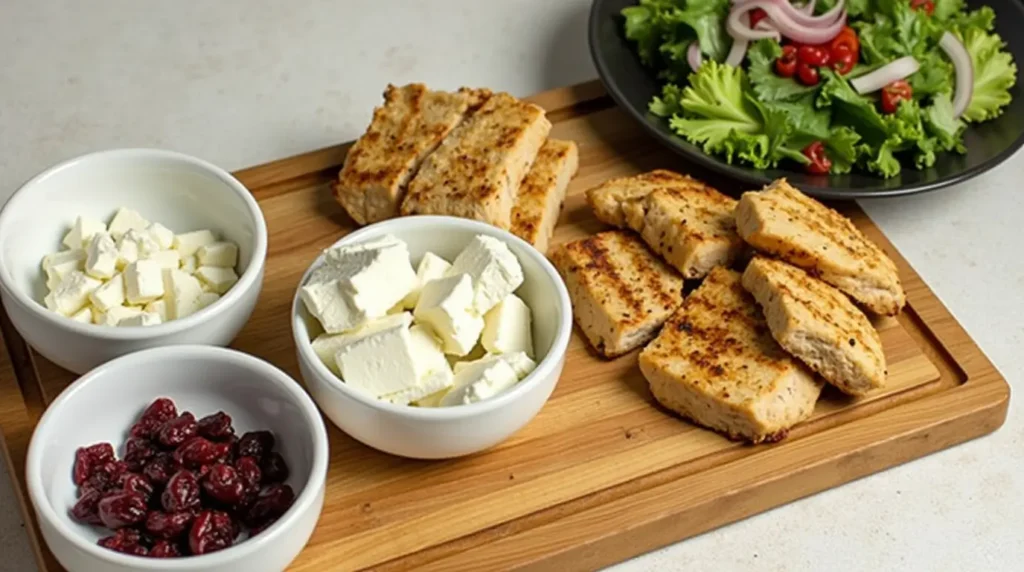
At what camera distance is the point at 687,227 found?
3.49m

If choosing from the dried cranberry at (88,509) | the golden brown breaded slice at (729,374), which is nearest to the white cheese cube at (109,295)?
the dried cranberry at (88,509)

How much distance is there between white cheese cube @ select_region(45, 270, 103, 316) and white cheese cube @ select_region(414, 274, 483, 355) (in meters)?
0.81

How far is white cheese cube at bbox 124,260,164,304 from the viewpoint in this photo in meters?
3.18

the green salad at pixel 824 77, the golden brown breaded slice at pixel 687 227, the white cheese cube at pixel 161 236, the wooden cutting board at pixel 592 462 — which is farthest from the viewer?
the green salad at pixel 824 77

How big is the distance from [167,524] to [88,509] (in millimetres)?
197

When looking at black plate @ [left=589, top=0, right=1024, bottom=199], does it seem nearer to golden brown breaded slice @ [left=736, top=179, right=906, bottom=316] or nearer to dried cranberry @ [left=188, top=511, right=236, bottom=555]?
golden brown breaded slice @ [left=736, top=179, right=906, bottom=316]

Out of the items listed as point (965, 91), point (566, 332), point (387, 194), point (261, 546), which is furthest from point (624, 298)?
point (965, 91)

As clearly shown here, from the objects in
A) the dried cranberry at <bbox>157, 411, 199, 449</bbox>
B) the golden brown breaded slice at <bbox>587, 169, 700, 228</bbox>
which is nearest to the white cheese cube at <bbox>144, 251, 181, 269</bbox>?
the dried cranberry at <bbox>157, 411, 199, 449</bbox>

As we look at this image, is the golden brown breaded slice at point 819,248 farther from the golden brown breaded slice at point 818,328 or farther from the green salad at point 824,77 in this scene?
the green salad at point 824,77

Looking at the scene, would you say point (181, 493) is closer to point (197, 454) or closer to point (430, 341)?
point (197, 454)

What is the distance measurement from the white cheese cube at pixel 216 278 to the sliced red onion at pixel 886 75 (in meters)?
2.04

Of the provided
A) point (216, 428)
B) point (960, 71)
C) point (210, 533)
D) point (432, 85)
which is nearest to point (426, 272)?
point (216, 428)

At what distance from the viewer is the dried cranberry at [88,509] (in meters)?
2.80

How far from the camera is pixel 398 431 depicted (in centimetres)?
296
